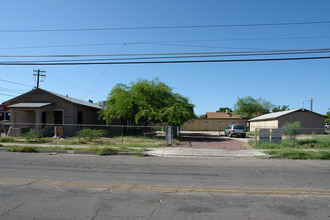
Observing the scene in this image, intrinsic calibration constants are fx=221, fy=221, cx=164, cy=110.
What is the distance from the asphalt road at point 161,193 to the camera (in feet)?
14.1

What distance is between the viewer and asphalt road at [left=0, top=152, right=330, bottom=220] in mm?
4309

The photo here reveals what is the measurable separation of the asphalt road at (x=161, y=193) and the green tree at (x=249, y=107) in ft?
184

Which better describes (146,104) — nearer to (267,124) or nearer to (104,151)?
(104,151)

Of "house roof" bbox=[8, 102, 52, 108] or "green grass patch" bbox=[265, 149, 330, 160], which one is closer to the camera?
"green grass patch" bbox=[265, 149, 330, 160]

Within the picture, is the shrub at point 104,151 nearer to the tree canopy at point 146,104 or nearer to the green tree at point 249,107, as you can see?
the tree canopy at point 146,104

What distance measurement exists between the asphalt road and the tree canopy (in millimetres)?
11147

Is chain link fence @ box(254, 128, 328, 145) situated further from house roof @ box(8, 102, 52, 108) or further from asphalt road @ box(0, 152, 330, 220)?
house roof @ box(8, 102, 52, 108)

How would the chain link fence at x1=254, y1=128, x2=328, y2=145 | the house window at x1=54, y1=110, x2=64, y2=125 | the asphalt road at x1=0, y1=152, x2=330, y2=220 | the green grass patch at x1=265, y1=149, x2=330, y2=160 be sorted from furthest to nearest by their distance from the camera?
1. the house window at x1=54, y1=110, x2=64, y2=125
2. the chain link fence at x1=254, y1=128, x2=328, y2=145
3. the green grass patch at x1=265, y1=149, x2=330, y2=160
4. the asphalt road at x1=0, y1=152, x2=330, y2=220

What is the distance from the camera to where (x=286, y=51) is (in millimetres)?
11703

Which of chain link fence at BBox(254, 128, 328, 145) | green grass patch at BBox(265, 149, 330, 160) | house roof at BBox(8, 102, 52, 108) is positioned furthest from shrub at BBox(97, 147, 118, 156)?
house roof at BBox(8, 102, 52, 108)

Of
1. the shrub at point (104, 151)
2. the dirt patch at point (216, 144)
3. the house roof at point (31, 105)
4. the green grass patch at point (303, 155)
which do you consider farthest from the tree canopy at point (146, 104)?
the green grass patch at point (303, 155)

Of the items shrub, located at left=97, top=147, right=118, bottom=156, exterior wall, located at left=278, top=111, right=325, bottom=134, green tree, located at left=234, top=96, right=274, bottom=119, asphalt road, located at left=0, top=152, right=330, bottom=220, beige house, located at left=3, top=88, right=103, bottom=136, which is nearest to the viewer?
asphalt road, located at left=0, top=152, right=330, bottom=220

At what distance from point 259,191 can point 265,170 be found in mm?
3119

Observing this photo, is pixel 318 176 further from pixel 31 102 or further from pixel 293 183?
pixel 31 102
